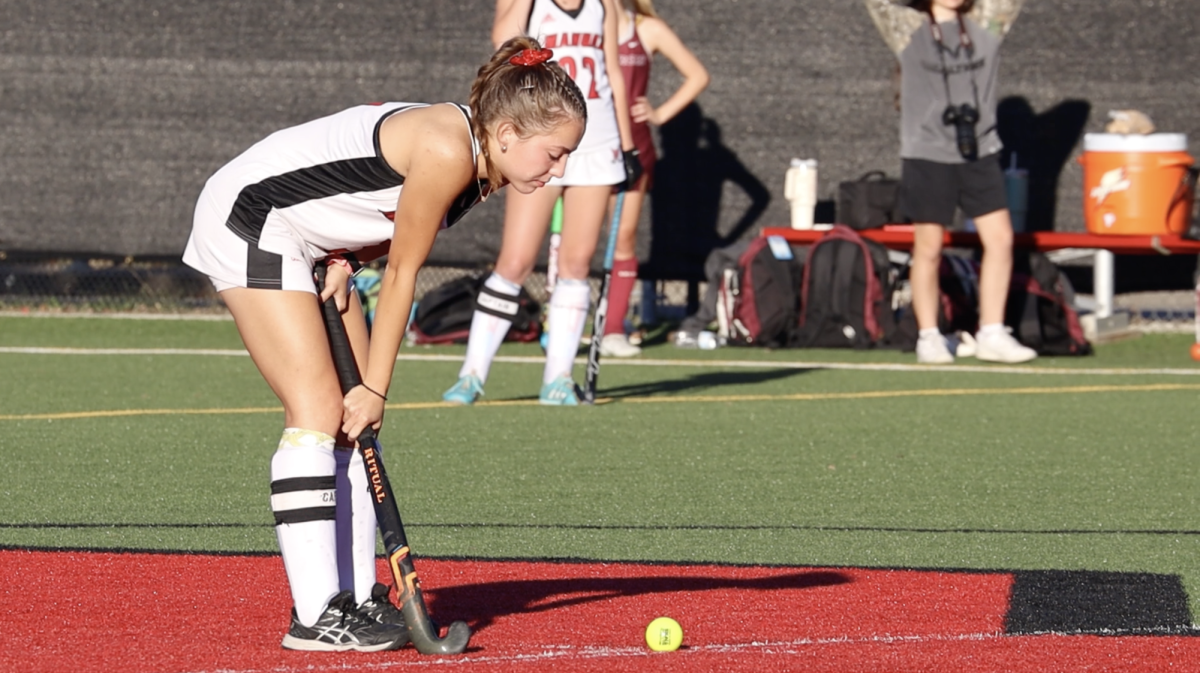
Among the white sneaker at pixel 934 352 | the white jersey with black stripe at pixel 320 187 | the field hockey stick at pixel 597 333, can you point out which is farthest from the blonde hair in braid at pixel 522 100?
the white sneaker at pixel 934 352

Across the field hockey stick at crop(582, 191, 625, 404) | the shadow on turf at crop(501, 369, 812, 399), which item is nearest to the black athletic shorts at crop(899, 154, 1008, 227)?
the shadow on turf at crop(501, 369, 812, 399)

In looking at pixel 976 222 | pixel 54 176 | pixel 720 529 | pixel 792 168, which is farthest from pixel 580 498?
pixel 54 176

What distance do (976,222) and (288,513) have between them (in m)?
6.90

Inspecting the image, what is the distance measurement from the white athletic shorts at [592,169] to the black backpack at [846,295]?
352cm

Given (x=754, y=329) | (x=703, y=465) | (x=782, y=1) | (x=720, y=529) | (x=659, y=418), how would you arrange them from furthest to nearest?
(x=782, y=1)
(x=754, y=329)
(x=659, y=418)
(x=703, y=465)
(x=720, y=529)

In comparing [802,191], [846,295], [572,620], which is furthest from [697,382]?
[572,620]

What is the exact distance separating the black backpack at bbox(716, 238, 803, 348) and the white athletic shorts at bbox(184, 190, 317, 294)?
7.04 meters

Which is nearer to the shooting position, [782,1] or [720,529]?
[720,529]

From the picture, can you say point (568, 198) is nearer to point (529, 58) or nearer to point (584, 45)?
point (584, 45)

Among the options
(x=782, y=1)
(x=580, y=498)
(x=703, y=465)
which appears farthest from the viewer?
(x=782, y=1)

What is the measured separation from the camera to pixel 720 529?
5.16m

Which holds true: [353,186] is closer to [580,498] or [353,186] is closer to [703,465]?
[580,498]

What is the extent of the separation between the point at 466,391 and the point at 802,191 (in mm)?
4036

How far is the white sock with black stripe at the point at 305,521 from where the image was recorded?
142 inches
